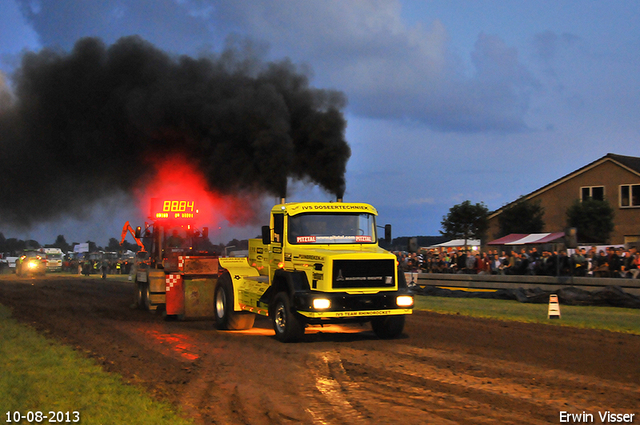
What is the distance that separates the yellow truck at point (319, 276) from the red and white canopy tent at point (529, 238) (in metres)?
23.6

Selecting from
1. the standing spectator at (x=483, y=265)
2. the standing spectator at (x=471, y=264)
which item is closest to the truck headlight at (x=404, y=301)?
the standing spectator at (x=483, y=265)

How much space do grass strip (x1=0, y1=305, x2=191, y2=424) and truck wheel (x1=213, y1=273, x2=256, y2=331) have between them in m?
3.88

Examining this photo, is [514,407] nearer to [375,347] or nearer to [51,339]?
[375,347]

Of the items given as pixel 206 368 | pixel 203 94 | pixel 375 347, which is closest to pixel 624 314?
pixel 375 347

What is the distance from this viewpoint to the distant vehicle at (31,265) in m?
44.8

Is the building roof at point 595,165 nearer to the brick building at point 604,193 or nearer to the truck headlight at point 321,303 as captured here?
the brick building at point 604,193

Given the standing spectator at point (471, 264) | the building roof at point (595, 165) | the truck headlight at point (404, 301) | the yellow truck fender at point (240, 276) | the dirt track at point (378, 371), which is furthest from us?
the building roof at point (595, 165)

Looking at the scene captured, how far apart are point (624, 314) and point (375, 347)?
7713 millimetres

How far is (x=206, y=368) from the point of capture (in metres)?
8.43

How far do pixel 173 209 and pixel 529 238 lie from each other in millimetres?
23630

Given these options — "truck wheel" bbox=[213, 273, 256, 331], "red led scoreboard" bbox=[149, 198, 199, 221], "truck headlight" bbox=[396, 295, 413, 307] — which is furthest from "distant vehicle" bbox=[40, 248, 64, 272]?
"truck headlight" bbox=[396, 295, 413, 307]

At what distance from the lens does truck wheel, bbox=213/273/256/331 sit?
1291 cm

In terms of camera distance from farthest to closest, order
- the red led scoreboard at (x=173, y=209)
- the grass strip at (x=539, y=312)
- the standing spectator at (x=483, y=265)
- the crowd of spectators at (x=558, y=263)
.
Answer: the standing spectator at (x=483, y=265), the crowd of spectators at (x=558, y=263), the red led scoreboard at (x=173, y=209), the grass strip at (x=539, y=312)

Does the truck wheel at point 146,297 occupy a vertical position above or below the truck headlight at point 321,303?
below
